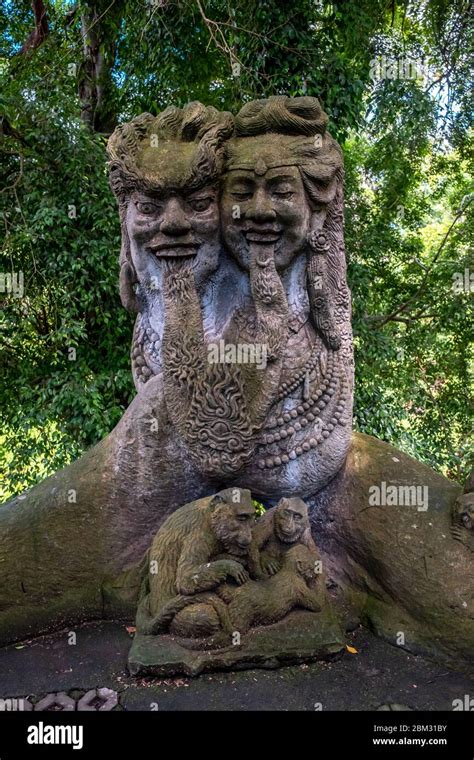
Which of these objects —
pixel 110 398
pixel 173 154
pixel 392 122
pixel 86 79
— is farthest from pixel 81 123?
pixel 173 154

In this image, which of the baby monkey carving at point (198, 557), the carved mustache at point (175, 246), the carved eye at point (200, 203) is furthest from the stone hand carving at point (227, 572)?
the carved eye at point (200, 203)

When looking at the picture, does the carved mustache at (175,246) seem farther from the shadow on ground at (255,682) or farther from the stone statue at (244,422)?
the shadow on ground at (255,682)

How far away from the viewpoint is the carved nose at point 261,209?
8.47 ft

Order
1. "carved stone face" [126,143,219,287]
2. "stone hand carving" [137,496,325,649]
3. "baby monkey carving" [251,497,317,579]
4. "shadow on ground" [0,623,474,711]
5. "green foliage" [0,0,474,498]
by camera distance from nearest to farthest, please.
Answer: "shadow on ground" [0,623,474,711] < "stone hand carving" [137,496,325,649] < "baby monkey carving" [251,497,317,579] < "carved stone face" [126,143,219,287] < "green foliage" [0,0,474,498]

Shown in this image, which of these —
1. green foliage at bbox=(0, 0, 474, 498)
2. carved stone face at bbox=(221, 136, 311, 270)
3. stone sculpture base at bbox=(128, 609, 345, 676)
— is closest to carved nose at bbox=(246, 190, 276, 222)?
carved stone face at bbox=(221, 136, 311, 270)

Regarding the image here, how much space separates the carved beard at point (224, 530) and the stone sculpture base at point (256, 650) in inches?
11.7

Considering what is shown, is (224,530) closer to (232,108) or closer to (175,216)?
(175,216)

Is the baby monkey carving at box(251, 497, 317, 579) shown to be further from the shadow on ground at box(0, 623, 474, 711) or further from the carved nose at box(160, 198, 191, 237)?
the carved nose at box(160, 198, 191, 237)

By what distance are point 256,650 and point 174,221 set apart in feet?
5.18

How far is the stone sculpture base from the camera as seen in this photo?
225cm

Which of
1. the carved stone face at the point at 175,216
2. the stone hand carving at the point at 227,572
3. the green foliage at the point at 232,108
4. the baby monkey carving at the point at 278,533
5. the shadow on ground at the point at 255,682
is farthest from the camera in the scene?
the green foliage at the point at 232,108

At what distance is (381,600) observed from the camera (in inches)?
106

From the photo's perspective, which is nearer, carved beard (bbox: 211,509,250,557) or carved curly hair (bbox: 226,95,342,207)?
carved beard (bbox: 211,509,250,557)

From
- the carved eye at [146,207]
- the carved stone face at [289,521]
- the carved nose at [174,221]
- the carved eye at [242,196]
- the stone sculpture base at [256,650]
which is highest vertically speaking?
the carved eye at [242,196]
